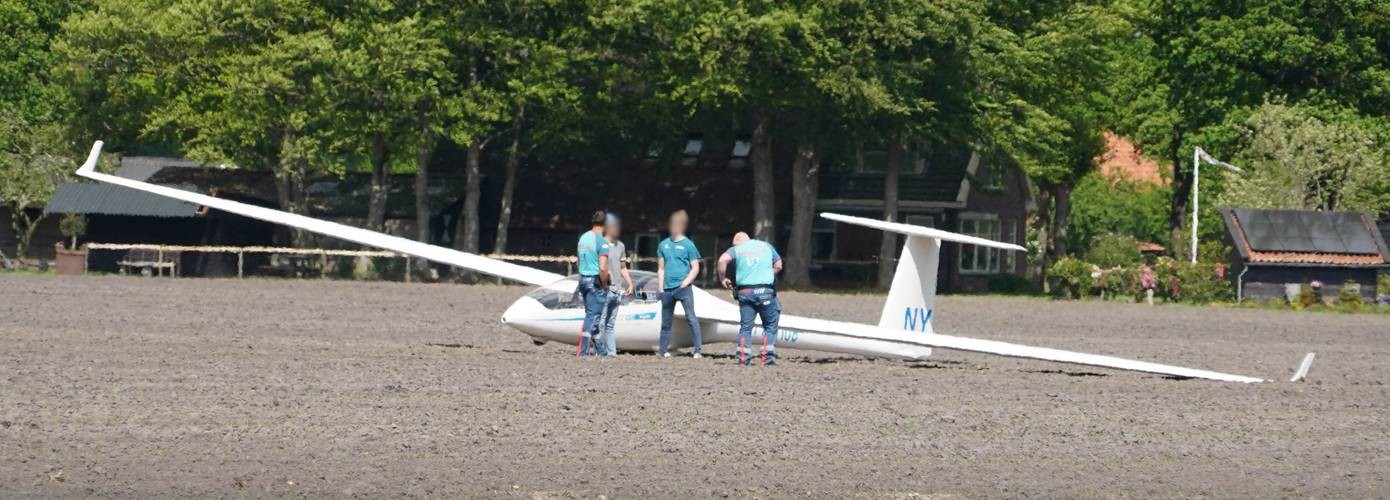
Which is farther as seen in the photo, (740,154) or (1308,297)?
(740,154)

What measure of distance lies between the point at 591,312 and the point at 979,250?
4649 centimetres

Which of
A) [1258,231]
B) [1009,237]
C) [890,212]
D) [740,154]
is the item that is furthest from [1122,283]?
[1009,237]

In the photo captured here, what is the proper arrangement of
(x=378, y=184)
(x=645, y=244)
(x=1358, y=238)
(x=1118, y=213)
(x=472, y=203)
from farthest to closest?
(x=1118, y=213) < (x=645, y=244) < (x=378, y=184) < (x=472, y=203) < (x=1358, y=238)

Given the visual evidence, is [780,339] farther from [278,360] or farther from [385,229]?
[385,229]

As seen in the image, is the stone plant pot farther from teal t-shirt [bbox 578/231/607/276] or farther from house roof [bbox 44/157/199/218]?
teal t-shirt [bbox 578/231/607/276]

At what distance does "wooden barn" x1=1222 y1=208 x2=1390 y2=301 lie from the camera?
1925 inches

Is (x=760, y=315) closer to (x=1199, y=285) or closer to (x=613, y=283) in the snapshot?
(x=613, y=283)

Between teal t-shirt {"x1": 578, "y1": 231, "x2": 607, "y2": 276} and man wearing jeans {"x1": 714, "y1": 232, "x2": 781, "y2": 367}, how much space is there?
1.41 metres

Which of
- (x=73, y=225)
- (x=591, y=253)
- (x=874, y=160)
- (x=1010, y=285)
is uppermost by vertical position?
(x=874, y=160)

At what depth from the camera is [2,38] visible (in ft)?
257

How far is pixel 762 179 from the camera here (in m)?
57.8

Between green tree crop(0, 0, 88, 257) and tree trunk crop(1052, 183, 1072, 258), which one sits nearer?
green tree crop(0, 0, 88, 257)

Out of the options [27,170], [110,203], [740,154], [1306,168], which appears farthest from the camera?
[740,154]

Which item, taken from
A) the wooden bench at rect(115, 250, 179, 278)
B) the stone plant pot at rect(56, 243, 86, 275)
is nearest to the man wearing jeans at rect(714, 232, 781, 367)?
the wooden bench at rect(115, 250, 179, 278)
